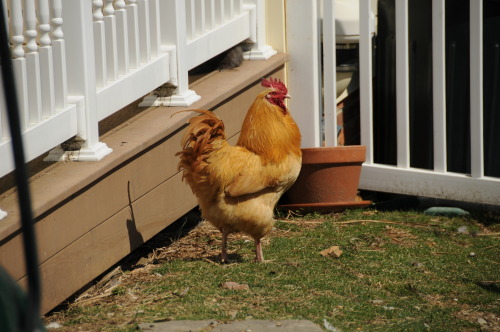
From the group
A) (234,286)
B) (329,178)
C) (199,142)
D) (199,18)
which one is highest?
(199,18)

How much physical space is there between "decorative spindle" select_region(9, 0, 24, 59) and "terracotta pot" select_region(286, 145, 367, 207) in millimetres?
2732

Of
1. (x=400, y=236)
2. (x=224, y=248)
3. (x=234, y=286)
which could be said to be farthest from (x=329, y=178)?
(x=234, y=286)

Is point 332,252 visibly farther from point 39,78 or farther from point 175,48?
point 39,78

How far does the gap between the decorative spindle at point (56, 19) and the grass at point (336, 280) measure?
1450 mm

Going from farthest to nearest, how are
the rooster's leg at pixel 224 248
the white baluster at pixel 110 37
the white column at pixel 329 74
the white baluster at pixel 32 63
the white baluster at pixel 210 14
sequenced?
1. the white column at pixel 329 74
2. the white baluster at pixel 210 14
3. the rooster's leg at pixel 224 248
4. the white baluster at pixel 110 37
5. the white baluster at pixel 32 63

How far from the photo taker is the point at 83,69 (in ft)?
13.9

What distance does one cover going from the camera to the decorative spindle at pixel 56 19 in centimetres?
409

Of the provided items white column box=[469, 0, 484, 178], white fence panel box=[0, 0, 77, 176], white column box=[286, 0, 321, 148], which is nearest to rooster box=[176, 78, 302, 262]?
white fence panel box=[0, 0, 77, 176]

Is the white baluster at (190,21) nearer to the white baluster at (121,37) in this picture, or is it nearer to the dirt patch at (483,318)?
the white baluster at (121,37)

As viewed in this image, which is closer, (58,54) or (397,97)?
(58,54)

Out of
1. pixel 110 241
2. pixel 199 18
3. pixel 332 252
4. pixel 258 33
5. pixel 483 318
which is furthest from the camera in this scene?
pixel 258 33

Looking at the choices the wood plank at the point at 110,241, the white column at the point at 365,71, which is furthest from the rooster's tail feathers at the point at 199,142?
the white column at the point at 365,71

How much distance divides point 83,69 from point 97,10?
1.38 feet

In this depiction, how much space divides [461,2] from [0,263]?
4797 millimetres
